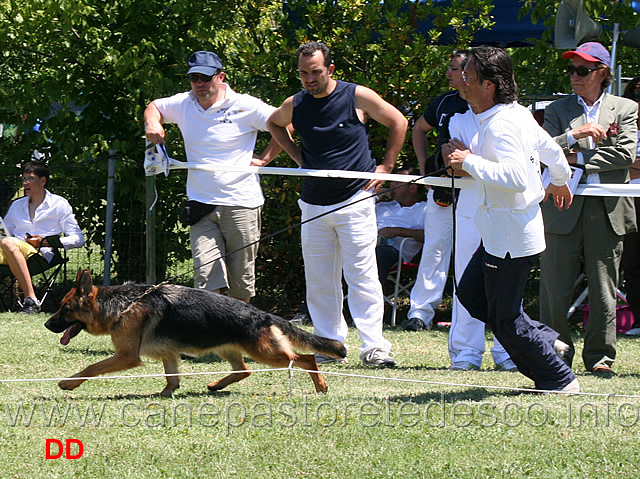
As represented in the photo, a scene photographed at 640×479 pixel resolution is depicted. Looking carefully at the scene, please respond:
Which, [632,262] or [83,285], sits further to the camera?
[632,262]

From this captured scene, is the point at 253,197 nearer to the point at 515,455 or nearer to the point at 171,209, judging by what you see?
the point at 515,455

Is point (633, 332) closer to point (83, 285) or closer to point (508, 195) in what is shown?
point (508, 195)

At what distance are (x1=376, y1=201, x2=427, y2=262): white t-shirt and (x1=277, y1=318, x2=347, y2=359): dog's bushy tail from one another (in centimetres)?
374

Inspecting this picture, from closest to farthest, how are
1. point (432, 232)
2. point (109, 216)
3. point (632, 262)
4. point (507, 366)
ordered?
1. point (507, 366)
2. point (632, 262)
3. point (432, 232)
4. point (109, 216)

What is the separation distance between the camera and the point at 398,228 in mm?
8977

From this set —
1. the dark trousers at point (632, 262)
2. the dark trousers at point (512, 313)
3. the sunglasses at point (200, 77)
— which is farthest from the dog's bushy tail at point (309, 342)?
the dark trousers at point (632, 262)

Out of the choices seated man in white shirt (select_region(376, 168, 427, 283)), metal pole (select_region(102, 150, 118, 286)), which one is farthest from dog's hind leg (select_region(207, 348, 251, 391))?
metal pole (select_region(102, 150, 118, 286))

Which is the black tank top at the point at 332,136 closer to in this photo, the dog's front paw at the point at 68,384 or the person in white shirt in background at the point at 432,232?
the person in white shirt in background at the point at 432,232

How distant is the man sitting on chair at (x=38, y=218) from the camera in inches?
369

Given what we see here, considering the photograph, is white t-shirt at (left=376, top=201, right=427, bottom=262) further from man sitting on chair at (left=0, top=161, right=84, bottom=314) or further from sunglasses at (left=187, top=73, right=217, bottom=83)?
sunglasses at (left=187, top=73, right=217, bottom=83)

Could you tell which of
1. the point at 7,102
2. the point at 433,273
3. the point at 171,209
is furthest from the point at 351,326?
the point at 7,102

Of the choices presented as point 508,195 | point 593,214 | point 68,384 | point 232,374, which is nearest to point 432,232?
point 593,214

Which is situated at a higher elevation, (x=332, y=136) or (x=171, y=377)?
(x=332, y=136)

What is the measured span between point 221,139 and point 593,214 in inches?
98.8
